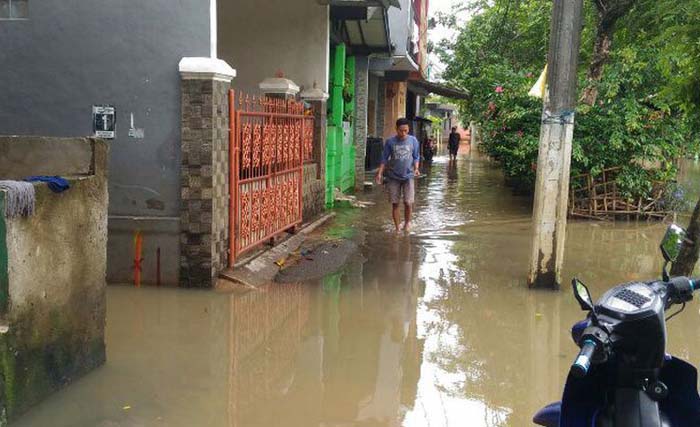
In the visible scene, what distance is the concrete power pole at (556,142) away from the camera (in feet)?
21.5

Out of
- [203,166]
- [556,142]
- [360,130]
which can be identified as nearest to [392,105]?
[360,130]

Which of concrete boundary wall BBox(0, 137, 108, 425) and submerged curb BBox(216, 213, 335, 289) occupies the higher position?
concrete boundary wall BBox(0, 137, 108, 425)

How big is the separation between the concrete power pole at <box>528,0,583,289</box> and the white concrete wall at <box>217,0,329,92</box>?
525 centimetres

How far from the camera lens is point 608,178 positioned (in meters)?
12.1

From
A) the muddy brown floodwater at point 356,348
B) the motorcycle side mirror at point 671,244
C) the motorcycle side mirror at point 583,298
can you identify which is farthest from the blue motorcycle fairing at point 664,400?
the muddy brown floodwater at point 356,348

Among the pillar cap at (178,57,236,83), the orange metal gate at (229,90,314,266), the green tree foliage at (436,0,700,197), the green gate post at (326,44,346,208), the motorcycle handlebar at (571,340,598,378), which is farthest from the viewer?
the green gate post at (326,44,346,208)

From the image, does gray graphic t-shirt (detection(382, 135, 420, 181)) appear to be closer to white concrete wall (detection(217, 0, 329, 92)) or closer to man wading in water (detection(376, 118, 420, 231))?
man wading in water (detection(376, 118, 420, 231))

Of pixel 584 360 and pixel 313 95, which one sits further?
pixel 313 95

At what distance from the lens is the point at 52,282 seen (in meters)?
4.03

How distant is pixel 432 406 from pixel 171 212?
3.58 metres

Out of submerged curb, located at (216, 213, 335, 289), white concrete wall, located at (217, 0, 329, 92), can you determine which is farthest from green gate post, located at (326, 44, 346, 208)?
submerged curb, located at (216, 213, 335, 289)

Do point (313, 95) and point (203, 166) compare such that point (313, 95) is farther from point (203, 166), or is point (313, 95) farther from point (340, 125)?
point (203, 166)

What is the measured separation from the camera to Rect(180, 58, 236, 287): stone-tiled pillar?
21.5 feet

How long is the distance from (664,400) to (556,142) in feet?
14.6
